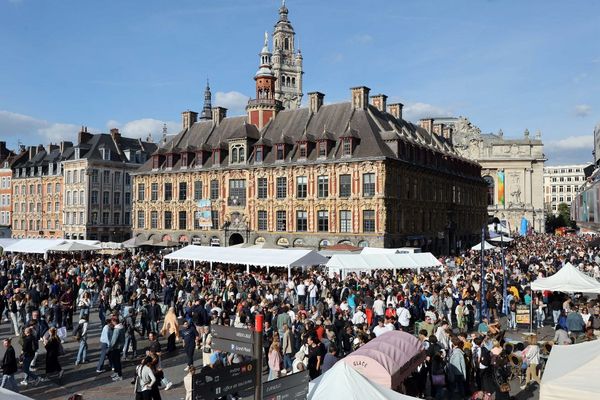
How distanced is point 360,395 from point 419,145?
40.0 metres

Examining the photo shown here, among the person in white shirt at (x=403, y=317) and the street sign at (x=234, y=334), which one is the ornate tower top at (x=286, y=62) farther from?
the street sign at (x=234, y=334)

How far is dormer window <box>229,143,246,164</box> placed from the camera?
4609 cm

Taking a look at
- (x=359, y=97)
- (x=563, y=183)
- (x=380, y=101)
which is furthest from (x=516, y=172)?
(x=563, y=183)

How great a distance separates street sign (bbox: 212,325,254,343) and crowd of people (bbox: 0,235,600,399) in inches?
44.5

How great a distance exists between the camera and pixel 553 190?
612 feet

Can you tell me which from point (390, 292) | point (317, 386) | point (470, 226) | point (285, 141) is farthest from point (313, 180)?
point (317, 386)

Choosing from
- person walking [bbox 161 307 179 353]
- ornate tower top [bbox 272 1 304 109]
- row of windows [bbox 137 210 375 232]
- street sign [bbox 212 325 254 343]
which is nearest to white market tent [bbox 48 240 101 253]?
row of windows [bbox 137 210 375 232]

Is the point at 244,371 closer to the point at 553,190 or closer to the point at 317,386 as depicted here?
the point at 317,386

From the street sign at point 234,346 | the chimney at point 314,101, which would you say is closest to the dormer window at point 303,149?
the chimney at point 314,101

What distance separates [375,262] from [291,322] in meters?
11.2

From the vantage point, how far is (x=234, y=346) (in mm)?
8062

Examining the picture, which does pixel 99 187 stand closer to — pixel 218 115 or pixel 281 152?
pixel 218 115

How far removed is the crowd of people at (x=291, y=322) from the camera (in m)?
12.4

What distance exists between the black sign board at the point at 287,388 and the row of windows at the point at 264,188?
3231cm
